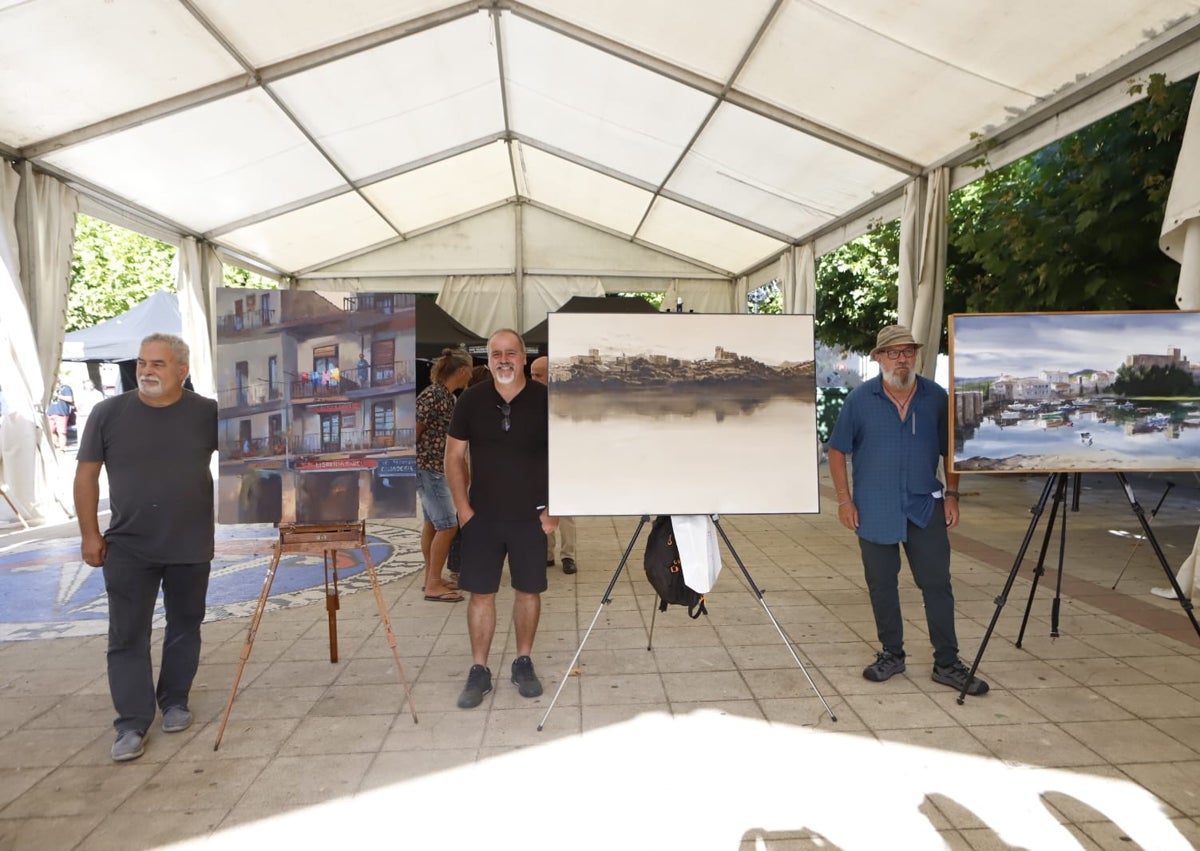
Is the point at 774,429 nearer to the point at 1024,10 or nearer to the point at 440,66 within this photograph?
the point at 1024,10

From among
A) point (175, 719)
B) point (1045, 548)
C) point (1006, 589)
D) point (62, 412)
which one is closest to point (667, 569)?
point (1006, 589)

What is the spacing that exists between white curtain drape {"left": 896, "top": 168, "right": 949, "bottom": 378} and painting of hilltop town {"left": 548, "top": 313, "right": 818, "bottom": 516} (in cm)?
493

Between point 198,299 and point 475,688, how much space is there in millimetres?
9769

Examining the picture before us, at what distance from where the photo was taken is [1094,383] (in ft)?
11.7

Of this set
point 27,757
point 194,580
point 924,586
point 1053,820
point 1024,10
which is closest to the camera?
point 1053,820

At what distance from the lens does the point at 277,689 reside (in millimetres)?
3795

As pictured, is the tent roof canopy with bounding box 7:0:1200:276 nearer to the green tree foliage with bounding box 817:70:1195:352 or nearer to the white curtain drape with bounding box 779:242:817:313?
the white curtain drape with bounding box 779:242:817:313

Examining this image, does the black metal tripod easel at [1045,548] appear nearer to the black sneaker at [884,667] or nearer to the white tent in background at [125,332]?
the black sneaker at [884,667]

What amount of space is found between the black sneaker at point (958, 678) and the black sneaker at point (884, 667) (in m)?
0.17

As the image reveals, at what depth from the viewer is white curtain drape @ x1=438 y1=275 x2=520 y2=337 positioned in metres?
15.1

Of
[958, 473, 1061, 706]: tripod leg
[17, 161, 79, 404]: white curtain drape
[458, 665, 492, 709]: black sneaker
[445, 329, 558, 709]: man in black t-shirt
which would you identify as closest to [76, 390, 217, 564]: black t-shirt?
A: [445, 329, 558, 709]: man in black t-shirt

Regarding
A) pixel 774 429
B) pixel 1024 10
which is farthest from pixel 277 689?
pixel 1024 10

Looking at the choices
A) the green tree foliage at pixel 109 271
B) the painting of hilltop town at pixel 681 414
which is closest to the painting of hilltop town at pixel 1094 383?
the painting of hilltop town at pixel 681 414

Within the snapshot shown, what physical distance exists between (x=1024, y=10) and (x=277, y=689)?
6.06m
